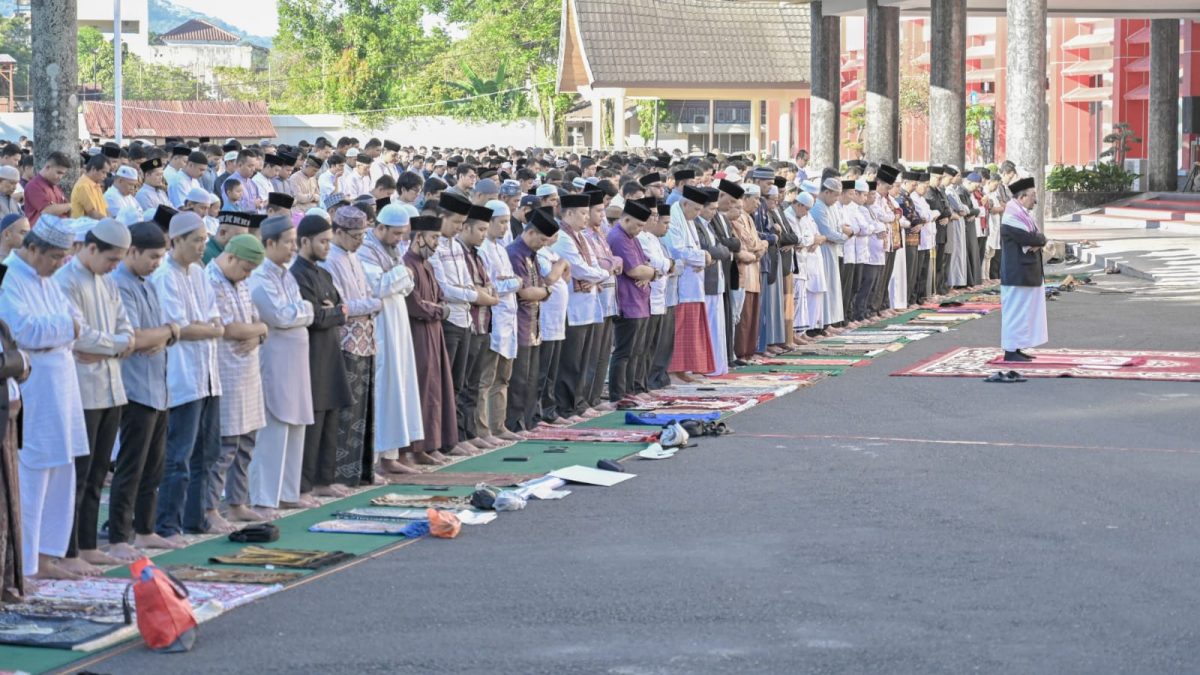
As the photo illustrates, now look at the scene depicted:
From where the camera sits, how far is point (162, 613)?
6801 millimetres

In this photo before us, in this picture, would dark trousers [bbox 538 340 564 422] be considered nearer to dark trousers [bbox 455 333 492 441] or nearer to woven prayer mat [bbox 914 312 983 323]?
dark trousers [bbox 455 333 492 441]

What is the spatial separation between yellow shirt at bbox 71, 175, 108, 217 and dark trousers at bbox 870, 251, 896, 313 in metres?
8.89

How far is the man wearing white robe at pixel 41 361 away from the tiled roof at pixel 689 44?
3667cm

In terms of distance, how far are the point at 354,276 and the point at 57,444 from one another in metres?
2.71

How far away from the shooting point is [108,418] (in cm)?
835

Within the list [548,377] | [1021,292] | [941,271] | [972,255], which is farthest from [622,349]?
[972,255]

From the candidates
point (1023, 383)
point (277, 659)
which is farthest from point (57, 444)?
point (1023, 383)

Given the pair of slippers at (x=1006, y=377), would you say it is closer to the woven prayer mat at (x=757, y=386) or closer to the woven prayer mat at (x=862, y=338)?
the woven prayer mat at (x=757, y=386)

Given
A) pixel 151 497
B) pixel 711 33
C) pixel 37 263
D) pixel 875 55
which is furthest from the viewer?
pixel 711 33

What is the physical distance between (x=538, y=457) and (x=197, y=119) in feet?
176

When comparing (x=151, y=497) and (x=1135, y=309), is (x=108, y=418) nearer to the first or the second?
(x=151, y=497)

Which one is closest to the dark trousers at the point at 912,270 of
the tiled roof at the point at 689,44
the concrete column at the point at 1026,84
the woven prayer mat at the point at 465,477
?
the concrete column at the point at 1026,84

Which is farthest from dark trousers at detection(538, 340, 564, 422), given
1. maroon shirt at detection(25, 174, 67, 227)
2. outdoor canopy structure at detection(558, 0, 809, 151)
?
outdoor canopy structure at detection(558, 0, 809, 151)

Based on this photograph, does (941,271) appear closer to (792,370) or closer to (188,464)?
(792,370)
